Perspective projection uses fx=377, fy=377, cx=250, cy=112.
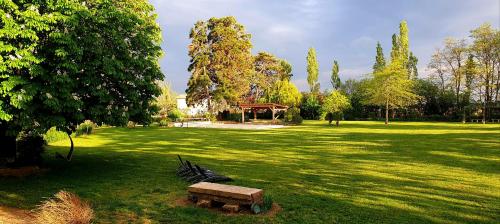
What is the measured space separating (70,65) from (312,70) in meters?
81.2

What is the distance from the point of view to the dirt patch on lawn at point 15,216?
7799 millimetres

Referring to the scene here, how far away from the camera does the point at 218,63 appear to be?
64500mm

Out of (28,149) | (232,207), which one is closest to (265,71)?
(28,149)

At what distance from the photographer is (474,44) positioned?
56594 mm

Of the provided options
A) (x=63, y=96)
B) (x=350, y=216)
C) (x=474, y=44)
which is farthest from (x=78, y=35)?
(x=474, y=44)

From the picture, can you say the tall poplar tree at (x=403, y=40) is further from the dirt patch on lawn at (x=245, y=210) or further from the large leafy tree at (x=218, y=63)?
the dirt patch on lawn at (x=245, y=210)

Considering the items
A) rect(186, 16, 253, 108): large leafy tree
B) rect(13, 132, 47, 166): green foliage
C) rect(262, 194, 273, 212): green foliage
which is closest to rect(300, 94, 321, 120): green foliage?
rect(186, 16, 253, 108): large leafy tree

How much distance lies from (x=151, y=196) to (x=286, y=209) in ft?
12.6

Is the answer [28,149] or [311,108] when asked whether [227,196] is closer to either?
[28,149]

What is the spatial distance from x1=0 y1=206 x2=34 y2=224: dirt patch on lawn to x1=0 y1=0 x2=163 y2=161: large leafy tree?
8.99ft

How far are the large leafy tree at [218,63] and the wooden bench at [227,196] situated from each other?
54.6 m

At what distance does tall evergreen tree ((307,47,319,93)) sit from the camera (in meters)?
89.2

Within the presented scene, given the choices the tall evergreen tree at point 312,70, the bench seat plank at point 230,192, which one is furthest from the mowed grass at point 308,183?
the tall evergreen tree at point 312,70

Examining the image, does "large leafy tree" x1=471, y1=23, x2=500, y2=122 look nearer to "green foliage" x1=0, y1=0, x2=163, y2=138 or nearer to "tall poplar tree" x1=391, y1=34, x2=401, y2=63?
"tall poplar tree" x1=391, y1=34, x2=401, y2=63
